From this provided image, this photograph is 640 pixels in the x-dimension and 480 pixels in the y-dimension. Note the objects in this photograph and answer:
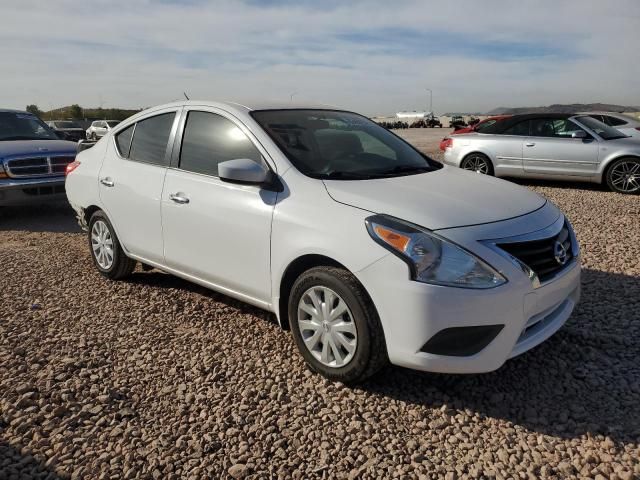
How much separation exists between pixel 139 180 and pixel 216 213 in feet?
3.60

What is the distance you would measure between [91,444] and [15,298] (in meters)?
2.61

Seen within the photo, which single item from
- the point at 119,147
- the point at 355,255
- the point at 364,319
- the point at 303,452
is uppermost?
the point at 119,147

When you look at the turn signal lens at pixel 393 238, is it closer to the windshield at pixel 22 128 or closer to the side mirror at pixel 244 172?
the side mirror at pixel 244 172

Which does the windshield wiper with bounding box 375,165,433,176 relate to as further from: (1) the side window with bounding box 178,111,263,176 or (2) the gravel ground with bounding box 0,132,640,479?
(2) the gravel ground with bounding box 0,132,640,479

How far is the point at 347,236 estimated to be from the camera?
2977 millimetres

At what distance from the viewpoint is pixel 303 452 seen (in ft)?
8.78

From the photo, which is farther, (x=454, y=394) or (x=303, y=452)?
(x=454, y=394)

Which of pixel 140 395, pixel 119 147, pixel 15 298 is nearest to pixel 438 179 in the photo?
pixel 140 395

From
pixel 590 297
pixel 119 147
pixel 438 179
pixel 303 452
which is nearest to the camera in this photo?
pixel 303 452

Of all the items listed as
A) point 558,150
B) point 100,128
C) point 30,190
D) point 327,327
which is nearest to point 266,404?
point 327,327

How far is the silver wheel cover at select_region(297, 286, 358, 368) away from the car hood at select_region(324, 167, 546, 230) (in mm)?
579

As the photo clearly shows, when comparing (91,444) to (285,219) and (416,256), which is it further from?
(416,256)

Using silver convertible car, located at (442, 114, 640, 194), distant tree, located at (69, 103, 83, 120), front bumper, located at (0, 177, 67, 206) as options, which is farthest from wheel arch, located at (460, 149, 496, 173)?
distant tree, located at (69, 103, 83, 120)

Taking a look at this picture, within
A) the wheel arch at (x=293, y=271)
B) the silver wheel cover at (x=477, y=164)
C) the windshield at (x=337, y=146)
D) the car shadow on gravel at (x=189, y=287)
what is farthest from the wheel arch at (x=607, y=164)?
the wheel arch at (x=293, y=271)
